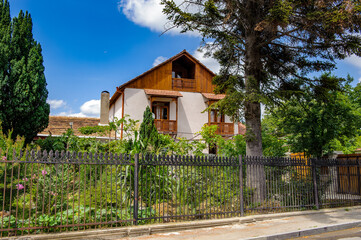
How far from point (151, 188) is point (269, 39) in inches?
274

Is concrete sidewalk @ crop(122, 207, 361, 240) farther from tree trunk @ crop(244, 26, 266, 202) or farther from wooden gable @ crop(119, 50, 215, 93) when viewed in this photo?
wooden gable @ crop(119, 50, 215, 93)

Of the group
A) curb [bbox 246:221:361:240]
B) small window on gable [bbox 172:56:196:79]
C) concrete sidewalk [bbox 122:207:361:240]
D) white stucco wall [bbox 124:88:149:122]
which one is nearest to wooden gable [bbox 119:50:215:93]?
small window on gable [bbox 172:56:196:79]

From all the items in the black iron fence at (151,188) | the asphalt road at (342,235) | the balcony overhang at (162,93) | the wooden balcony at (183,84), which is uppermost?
the wooden balcony at (183,84)

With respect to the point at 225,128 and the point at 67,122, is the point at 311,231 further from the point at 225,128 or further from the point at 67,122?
the point at 67,122

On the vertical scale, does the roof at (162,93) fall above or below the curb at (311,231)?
above

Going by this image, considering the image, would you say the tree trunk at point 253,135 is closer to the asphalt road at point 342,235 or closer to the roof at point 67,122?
the asphalt road at point 342,235

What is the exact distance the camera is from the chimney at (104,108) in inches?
1057

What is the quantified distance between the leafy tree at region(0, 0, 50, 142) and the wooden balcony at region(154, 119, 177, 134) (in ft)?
30.6

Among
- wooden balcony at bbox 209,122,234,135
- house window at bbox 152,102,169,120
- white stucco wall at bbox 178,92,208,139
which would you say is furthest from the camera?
wooden balcony at bbox 209,122,234,135

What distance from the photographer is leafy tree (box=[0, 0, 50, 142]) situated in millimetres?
13312

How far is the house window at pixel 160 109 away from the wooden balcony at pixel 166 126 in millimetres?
1171

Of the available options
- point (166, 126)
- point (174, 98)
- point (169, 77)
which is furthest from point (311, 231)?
point (169, 77)

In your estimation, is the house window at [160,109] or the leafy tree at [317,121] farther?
the house window at [160,109]

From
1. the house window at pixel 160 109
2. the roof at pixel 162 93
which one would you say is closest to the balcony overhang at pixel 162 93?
the roof at pixel 162 93
